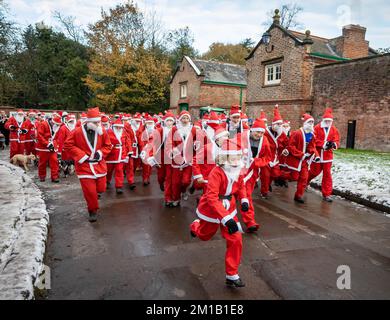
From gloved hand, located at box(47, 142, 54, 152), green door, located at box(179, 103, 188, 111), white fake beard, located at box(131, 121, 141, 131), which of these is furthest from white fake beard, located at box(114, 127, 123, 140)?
green door, located at box(179, 103, 188, 111)

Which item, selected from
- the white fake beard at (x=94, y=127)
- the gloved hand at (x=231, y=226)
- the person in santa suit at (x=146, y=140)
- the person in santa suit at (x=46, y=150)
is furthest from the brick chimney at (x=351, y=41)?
the gloved hand at (x=231, y=226)

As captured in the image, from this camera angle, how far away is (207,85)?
2586cm

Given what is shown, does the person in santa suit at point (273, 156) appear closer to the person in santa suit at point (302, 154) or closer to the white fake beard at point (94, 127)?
the person in santa suit at point (302, 154)

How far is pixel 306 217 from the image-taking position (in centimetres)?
586

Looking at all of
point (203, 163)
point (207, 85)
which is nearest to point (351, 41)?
point (207, 85)

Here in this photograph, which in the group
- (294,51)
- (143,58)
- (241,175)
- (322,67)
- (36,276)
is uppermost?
(143,58)

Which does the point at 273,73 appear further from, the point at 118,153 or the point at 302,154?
the point at 118,153

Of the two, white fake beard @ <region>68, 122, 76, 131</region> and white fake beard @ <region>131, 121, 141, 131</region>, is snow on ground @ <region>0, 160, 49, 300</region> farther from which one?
white fake beard @ <region>131, 121, 141, 131</region>

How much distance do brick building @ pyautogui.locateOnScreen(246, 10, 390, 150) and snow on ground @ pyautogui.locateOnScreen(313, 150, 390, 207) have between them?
436cm

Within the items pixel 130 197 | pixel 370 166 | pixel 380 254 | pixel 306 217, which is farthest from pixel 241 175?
pixel 370 166

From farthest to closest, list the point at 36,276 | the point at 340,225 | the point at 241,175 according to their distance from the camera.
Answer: the point at 340,225 → the point at 241,175 → the point at 36,276

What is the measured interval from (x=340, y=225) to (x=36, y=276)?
493cm

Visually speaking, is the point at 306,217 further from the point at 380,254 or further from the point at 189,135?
the point at 189,135

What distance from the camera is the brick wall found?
511 inches
